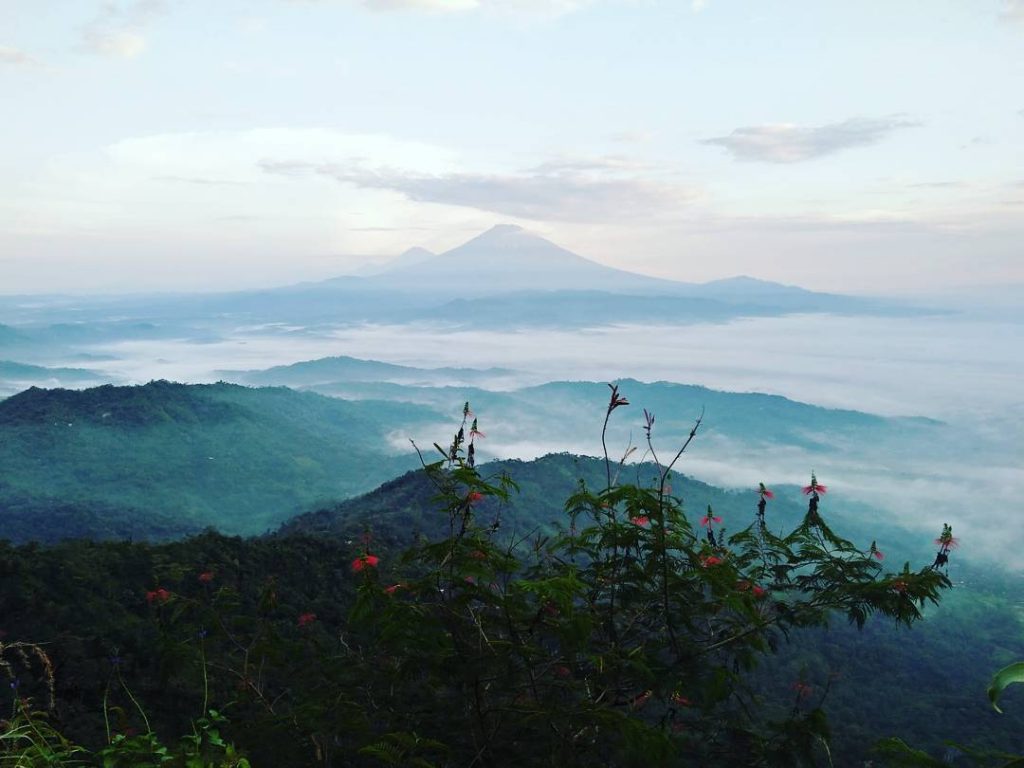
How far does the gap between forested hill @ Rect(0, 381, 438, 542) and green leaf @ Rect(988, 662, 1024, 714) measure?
286 ft

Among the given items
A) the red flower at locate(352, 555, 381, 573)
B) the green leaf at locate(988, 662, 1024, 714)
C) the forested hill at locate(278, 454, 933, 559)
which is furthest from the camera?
Result: the forested hill at locate(278, 454, 933, 559)

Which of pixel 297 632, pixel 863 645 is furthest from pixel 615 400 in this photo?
pixel 863 645

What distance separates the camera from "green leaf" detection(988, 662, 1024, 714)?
7.47 feet

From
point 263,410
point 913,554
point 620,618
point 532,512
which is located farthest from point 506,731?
point 263,410

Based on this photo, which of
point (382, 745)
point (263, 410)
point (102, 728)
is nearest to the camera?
point (382, 745)

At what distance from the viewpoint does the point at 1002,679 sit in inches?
91.4

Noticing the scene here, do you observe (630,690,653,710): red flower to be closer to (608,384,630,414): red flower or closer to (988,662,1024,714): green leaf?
(608,384,630,414): red flower

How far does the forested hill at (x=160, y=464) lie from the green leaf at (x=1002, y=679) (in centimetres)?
8714

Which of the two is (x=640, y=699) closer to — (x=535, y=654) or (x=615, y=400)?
(x=535, y=654)

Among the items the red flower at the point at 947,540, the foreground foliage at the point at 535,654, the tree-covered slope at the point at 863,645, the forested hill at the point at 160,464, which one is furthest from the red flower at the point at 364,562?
the forested hill at the point at 160,464

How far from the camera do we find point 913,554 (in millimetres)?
150500

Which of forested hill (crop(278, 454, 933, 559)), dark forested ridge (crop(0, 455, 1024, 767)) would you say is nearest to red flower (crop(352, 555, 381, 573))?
dark forested ridge (crop(0, 455, 1024, 767))

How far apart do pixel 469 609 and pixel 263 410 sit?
601 ft

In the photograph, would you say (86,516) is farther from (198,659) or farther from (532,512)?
(198,659)
